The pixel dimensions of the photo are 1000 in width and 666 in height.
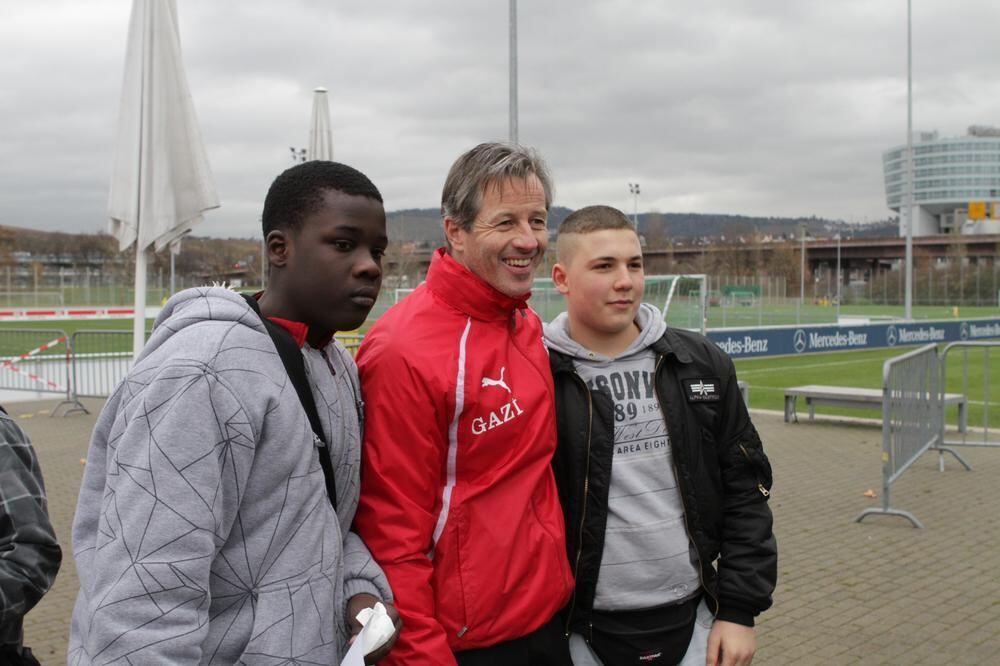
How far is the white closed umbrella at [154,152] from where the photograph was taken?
8438 mm

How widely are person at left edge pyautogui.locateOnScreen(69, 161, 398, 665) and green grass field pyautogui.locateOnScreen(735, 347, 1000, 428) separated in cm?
1223

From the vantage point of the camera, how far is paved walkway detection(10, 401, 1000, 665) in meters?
4.71

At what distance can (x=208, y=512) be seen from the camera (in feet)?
4.98

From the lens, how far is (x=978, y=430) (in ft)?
37.5

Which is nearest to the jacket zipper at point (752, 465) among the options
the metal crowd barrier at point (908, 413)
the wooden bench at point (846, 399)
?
the metal crowd barrier at point (908, 413)

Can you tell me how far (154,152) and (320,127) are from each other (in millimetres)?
4165

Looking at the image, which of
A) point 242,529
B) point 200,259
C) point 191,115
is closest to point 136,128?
point 191,115

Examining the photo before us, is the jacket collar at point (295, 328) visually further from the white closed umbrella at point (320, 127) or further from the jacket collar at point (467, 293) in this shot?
the white closed umbrella at point (320, 127)

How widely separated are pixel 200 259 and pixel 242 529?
72.7m

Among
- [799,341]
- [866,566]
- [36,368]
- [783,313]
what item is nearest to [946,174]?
[783,313]

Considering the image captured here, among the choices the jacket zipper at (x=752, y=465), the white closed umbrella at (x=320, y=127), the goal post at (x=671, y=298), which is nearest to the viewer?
the jacket zipper at (x=752, y=465)

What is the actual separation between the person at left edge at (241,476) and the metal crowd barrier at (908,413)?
20.2ft

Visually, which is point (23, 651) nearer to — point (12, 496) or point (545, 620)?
point (12, 496)

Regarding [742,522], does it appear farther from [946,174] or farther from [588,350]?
A: [946,174]
